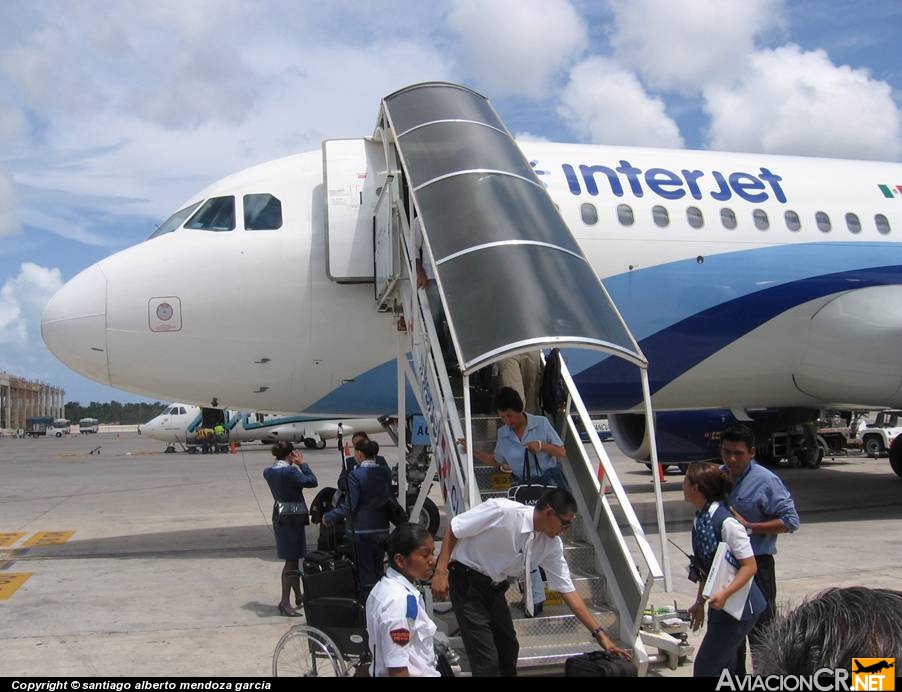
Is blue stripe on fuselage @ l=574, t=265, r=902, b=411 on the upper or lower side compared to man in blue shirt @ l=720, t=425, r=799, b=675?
upper

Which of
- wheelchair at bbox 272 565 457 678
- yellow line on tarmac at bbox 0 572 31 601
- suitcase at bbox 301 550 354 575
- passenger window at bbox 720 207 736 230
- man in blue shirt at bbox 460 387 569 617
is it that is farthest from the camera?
passenger window at bbox 720 207 736 230

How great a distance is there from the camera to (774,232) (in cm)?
1145

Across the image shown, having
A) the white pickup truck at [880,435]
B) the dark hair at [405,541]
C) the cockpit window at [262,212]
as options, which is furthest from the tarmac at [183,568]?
the white pickup truck at [880,435]

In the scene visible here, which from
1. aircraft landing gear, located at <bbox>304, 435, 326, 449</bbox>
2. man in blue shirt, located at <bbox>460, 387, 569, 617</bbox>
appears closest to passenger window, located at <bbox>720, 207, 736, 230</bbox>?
man in blue shirt, located at <bbox>460, 387, 569, 617</bbox>

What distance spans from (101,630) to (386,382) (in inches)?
171

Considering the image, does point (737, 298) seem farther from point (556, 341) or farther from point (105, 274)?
point (105, 274)

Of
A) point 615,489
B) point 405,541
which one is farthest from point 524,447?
point 405,541

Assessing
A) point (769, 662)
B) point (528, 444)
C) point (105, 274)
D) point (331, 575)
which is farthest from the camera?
point (105, 274)

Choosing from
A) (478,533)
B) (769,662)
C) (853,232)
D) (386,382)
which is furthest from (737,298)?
(769,662)

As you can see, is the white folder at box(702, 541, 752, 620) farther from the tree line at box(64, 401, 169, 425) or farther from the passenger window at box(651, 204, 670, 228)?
the tree line at box(64, 401, 169, 425)

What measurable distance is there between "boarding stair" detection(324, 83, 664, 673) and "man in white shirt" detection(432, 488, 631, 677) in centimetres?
85

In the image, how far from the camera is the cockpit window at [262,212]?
33.4 ft

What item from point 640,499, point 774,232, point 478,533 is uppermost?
point 774,232

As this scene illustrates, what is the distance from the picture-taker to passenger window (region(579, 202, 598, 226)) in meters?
10.8
